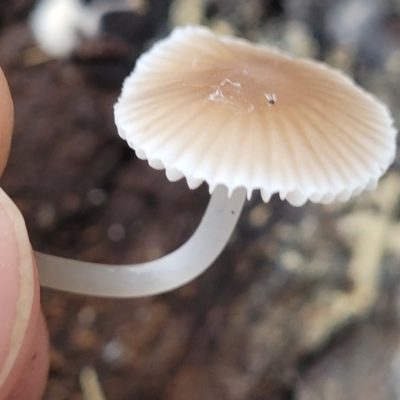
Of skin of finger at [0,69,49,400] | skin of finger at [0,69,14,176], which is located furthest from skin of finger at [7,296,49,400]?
skin of finger at [0,69,14,176]

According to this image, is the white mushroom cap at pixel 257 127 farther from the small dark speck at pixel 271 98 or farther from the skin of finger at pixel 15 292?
the skin of finger at pixel 15 292

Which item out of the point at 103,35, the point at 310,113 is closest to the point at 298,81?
the point at 310,113

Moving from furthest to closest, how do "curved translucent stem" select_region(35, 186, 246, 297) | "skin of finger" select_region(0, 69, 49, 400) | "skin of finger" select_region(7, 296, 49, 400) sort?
1. "curved translucent stem" select_region(35, 186, 246, 297)
2. "skin of finger" select_region(7, 296, 49, 400)
3. "skin of finger" select_region(0, 69, 49, 400)

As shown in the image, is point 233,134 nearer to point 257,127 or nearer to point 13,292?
point 257,127

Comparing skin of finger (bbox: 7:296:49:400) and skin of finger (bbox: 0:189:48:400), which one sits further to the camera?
skin of finger (bbox: 7:296:49:400)

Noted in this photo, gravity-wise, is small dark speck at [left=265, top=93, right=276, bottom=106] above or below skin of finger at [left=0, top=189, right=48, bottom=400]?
above

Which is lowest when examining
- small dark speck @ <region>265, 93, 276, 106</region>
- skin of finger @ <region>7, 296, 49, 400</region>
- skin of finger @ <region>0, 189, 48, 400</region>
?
skin of finger @ <region>7, 296, 49, 400</region>

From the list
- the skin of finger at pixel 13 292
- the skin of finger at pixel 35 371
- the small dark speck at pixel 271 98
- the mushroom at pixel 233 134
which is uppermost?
the small dark speck at pixel 271 98

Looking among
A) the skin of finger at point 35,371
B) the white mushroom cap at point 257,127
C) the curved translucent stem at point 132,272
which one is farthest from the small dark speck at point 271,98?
the skin of finger at point 35,371

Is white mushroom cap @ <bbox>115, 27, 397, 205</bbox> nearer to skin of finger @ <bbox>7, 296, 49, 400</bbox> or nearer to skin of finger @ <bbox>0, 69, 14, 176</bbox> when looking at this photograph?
skin of finger @ <bbox>0, 69, 14, 176</bbox>
